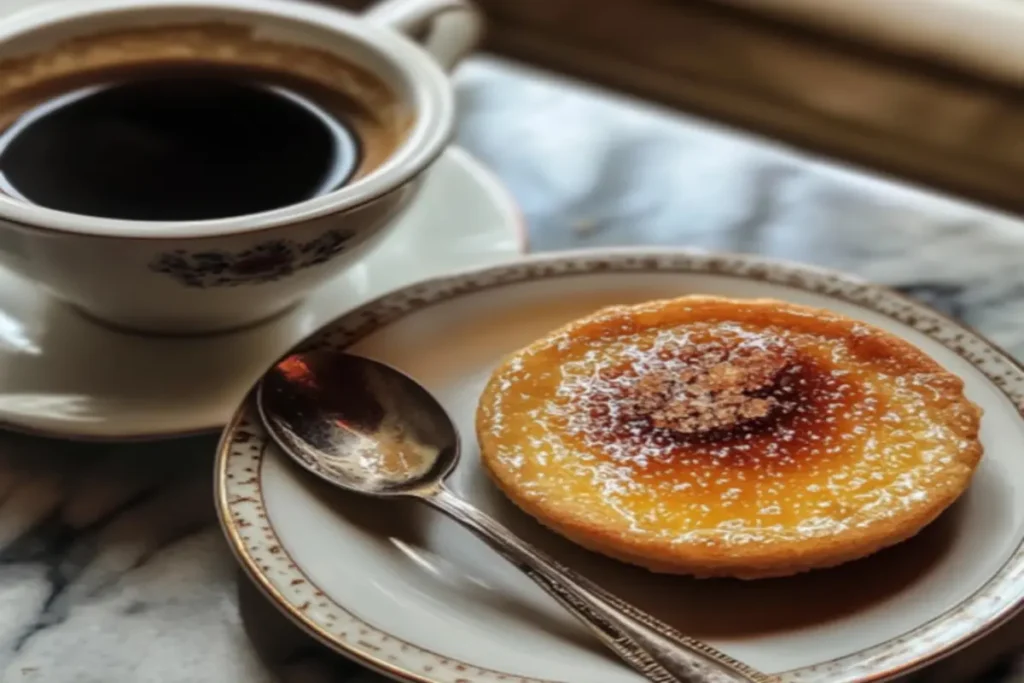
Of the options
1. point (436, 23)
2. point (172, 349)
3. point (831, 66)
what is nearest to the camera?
point (172, 349)

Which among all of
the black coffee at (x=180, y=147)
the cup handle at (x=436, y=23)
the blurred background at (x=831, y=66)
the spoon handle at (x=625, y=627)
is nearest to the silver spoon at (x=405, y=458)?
the spoon handle at (x=625, y=627)

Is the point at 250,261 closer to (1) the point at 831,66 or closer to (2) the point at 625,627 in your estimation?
(2) the point at 625,627

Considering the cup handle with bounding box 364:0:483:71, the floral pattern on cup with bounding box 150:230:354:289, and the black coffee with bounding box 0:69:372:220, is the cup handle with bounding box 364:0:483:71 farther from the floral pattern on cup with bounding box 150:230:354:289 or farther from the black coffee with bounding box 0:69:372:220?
the floral pattern on cup with bounding box 150:230:354:289

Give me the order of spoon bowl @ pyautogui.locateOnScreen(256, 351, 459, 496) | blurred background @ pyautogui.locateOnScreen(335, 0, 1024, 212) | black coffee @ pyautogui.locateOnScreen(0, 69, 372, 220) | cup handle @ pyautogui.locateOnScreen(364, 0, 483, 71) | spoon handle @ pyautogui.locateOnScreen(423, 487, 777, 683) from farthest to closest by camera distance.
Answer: blurred background @ pyautogui.locateOnScreen(335, 0, 1024, 212), cup handle @ pyautogui.locateOnScreen(364, 0, 483, 71), black coffee @ pyautogui.locateOnScreen(0, 69, 372, 220), spoon bowl @ pyautogui.locateOnScreen(256, 351, 459, 496), spoon handle @ pyautogui.locateOnScreen(423, 487, 777, 683)

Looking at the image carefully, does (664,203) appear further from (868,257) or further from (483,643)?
(483,643)

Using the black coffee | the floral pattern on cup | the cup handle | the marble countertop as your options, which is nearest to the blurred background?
the marble countertop

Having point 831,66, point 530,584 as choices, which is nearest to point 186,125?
point 530,584
